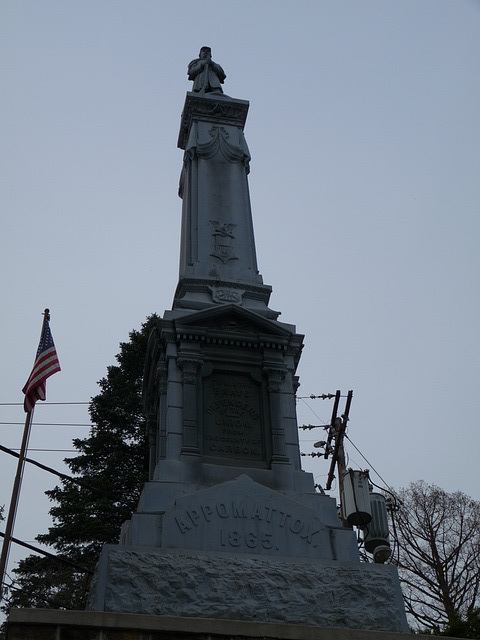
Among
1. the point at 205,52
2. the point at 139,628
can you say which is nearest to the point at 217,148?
the point at 205,52

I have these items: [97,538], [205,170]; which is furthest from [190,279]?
[97,538]

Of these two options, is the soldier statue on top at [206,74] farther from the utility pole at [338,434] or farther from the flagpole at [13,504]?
the utility pole at [338,434]

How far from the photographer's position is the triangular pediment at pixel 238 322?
13137 mm

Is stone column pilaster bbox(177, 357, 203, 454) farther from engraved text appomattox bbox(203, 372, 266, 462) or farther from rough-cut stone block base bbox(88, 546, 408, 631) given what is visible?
rough-cut stone block base bbox(88, 546, 408, 631)

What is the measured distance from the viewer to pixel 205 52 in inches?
766

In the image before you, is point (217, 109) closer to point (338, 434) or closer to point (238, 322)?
point (238, 322)

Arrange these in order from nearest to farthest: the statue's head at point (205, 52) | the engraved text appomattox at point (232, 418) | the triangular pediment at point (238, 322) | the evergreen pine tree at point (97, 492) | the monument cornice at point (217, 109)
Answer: the engraved text appomattox at point (232, 418) → the triangular pediment at point (238, 322) → the monument cornice at point (217, 109) → the statue's head at point (205, 52) → the evergreen pine tree at point (97, 492)

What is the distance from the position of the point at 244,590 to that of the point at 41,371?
5391 millimetres

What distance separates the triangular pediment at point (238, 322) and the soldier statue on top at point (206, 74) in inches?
275

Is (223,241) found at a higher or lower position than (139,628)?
higher

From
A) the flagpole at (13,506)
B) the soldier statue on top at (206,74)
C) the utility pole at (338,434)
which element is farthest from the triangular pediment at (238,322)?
the utility pole at (338,434)

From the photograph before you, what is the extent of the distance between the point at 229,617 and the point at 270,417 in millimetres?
3514

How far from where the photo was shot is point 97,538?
2325cm

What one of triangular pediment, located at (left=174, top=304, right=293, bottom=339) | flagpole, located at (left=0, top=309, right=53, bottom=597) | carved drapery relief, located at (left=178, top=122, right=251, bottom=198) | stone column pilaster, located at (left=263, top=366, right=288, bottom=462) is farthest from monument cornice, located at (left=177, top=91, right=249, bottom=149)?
flagpole, located at (left=0, top=309, right=53, bottom=597)
